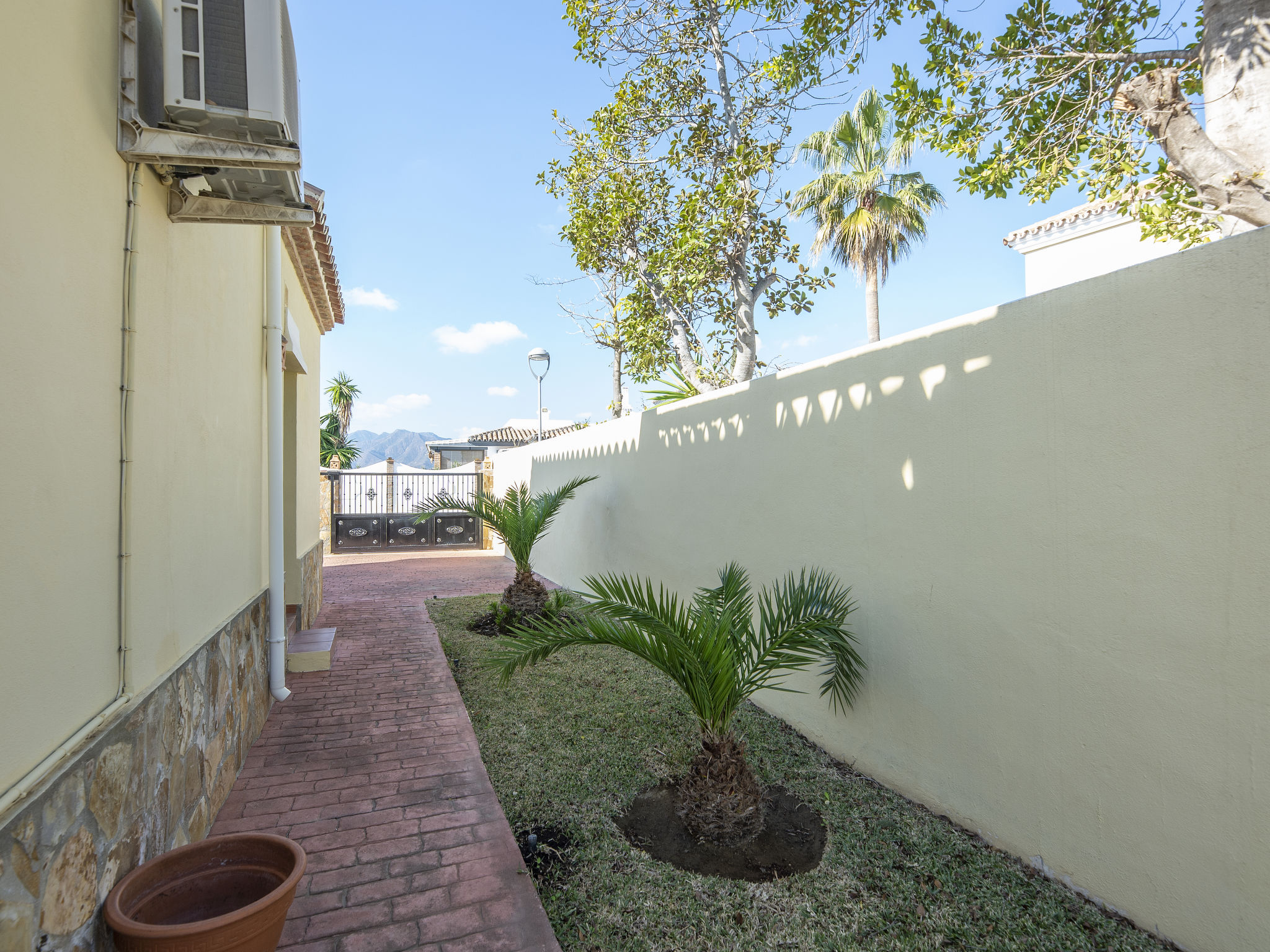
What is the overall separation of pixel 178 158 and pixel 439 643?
5.50 meters

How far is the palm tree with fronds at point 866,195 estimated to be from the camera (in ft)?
52.7

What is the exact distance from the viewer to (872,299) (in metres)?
16.9

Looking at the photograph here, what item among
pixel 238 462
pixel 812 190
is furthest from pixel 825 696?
pixel 812 190

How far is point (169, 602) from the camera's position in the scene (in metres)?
2.66

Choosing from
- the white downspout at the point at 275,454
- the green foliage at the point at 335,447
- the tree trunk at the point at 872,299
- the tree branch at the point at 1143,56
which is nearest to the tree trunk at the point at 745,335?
the tree branch at the point at 1143,56

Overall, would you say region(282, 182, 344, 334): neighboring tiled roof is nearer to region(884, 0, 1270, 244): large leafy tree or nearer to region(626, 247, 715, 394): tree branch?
region(626, 247, 715, 394): tree branch

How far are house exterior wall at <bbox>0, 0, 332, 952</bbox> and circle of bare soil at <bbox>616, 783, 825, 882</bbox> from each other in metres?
2.01

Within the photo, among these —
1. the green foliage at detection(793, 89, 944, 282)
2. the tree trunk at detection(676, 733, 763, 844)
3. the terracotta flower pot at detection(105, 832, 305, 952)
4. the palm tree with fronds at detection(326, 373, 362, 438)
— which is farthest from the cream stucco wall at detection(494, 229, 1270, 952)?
the palm tree with fronds at detection(326, 373, 362, 438)

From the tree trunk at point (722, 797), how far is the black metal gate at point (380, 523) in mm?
12974

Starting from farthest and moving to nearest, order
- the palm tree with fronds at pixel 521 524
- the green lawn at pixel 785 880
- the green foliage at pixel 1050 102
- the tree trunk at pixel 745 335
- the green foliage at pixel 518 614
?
the tree trunk at pixel 745 335 → the palm tree with fronds at pixel 521 524 → the green foliage at pixel 518 614 → the green foliage at pixel 1050 102 → the green lawn at pixel 785 880

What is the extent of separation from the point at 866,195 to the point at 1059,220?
4.93 metres

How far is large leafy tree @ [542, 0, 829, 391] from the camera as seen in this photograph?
8789 millimetres

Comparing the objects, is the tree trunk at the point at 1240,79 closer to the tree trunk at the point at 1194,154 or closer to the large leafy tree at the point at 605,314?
the tree trunk at the point at 1194,154

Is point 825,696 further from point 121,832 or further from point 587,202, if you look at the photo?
point 587,202
